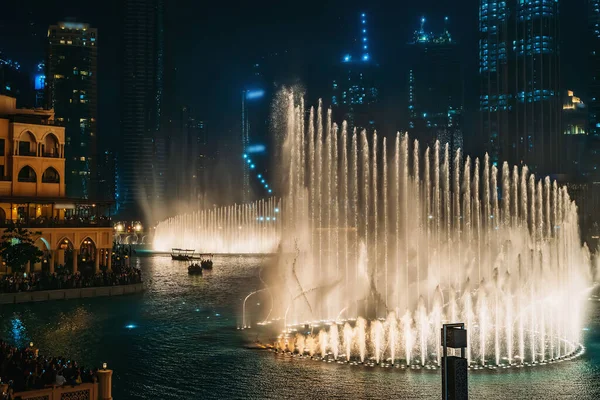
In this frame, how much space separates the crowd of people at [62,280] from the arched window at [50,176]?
925cm

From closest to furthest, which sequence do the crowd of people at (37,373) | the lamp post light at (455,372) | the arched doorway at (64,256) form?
the lamp post light at (455,372) → the crowd of people at (37,373) → the arched doorway at (64,256)

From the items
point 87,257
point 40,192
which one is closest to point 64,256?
point 87,257

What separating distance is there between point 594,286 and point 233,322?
4258 cm

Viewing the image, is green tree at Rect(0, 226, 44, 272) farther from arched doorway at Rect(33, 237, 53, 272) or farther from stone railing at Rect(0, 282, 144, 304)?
stone railing at Rect(0, 282, 144, 304)

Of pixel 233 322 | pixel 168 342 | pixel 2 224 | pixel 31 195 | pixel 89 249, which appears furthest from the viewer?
pixel 89 249

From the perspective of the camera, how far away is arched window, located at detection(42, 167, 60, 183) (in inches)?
2574

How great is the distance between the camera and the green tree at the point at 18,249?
54.3 metres

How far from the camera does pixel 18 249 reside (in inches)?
2144

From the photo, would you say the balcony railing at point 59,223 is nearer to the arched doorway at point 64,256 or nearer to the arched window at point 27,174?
the arched doorway at point 64,256

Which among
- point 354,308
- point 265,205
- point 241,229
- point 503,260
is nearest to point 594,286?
Result: point 503,260

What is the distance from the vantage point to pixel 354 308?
47.0 metres

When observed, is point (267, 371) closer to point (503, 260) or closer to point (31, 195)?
point (31, 195)

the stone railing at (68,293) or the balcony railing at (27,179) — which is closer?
the stone railing at (68,293)

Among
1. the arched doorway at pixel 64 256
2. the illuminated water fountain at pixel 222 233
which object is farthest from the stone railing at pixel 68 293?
the illuminated water fountain at pixel 222 233
